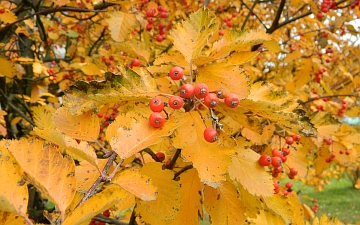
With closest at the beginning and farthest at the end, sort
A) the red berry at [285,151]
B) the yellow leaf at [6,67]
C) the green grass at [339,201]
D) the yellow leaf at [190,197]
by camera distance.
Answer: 1. the yellow leaf at [190,197]
2. the red berry at [285,151]
3. the yellow leaf at [6,67]
4. the green grass at [339,201]

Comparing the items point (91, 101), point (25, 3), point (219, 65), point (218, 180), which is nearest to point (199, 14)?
point (219, 65)

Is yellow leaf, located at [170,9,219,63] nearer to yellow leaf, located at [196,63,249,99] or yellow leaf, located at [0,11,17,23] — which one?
yellow leaf, located at [196,63,249,99]

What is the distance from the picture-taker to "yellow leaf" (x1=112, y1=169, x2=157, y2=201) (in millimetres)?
987

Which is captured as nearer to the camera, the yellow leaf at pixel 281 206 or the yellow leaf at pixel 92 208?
the yellow leaf at pixel 92 208

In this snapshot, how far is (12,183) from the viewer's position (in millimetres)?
865

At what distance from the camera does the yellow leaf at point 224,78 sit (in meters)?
1.24

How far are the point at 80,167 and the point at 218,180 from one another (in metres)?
0.52

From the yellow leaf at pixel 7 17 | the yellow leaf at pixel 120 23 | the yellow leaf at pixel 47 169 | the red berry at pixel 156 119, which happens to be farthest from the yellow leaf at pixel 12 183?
the yellow leaf at pixel 7 17

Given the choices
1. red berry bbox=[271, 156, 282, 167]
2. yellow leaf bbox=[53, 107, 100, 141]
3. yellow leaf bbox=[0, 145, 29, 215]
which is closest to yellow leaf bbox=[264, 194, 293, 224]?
red berry bbox=[271, 156, 282, 167]

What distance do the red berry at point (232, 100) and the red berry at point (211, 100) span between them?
0.03m

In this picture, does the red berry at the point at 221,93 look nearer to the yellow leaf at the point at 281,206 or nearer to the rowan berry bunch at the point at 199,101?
the rowan berry bunch at the point at 199,101

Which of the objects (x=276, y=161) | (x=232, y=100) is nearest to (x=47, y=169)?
(x=232, y=100)

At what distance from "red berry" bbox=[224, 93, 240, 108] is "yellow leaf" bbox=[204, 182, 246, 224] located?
0.42 meters

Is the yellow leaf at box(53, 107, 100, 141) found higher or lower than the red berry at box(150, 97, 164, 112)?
lower
